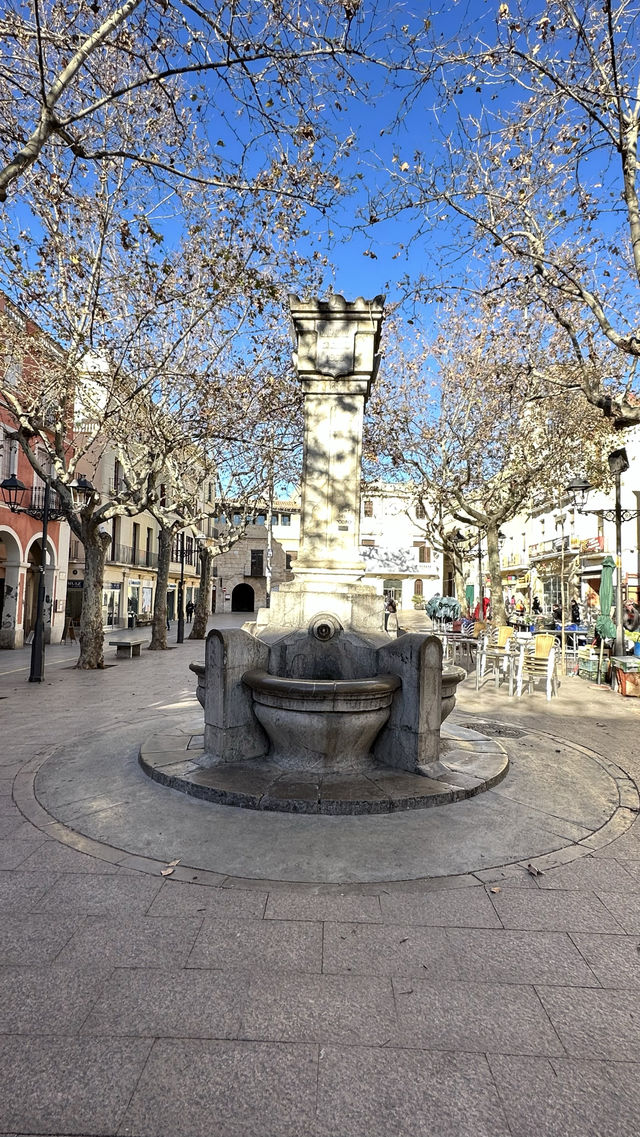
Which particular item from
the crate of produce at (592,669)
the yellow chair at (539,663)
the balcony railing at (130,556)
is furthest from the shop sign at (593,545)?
the balcony railing at (130,556)

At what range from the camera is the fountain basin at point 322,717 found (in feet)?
15.3

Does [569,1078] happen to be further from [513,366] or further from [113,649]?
[113,649]

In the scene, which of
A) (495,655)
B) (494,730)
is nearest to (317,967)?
(494,730)

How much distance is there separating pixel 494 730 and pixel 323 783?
142 inches

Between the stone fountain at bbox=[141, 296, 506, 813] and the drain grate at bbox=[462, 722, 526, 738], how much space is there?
842 millimetres

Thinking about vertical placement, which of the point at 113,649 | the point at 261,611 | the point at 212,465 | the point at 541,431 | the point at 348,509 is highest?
the point at 541,431

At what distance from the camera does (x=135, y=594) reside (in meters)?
36.7

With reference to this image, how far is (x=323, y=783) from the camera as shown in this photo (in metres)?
4.67

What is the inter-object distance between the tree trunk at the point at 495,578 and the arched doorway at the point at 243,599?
4344 cm

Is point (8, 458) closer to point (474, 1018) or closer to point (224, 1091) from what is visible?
point (224, 1091)

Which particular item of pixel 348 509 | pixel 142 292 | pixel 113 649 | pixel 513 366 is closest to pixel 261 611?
pixel 348 509

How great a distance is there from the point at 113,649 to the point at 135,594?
17.4 m

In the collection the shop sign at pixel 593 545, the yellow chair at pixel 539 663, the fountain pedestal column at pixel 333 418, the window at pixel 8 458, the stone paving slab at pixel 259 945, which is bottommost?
the stone paving slab at pixel 259 945

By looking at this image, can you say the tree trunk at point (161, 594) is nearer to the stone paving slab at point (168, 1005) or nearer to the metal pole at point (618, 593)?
the metal pole at point (618, 593)
